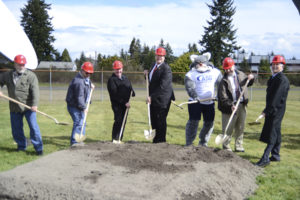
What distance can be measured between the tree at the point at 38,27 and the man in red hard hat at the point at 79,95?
5072cm

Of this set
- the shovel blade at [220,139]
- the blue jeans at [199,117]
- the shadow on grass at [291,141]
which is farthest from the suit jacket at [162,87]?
the shadow on grass at [291,141]

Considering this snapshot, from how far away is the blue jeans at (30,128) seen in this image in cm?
662

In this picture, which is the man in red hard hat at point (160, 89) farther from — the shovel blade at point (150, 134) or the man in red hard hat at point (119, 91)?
the man in red hard hat at point (119, 91)

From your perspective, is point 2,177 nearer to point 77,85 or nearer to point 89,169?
point 89,169

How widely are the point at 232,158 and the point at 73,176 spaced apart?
2.99m

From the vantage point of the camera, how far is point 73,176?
172 inches

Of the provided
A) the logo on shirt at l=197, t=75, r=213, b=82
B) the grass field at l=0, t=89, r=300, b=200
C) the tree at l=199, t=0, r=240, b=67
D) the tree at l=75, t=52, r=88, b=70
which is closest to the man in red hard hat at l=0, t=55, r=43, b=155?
the grass field at l=0, t=89, r=300, b=200

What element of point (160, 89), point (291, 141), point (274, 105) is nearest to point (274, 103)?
point (274, 105)

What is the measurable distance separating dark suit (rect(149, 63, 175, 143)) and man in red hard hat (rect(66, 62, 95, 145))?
145cm

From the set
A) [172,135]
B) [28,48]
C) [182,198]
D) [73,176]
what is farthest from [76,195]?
[28,48]

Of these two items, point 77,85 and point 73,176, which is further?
point 77,85

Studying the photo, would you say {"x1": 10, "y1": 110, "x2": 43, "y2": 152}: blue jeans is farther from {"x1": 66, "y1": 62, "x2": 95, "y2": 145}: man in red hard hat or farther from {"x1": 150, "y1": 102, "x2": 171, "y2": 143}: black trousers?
{"x1": 150, "y1": 102, "x2": 171, "y2": 143}: black trousers

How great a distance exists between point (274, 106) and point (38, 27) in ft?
181

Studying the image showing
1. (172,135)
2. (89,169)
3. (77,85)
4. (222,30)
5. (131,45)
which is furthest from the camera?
(131,45)
